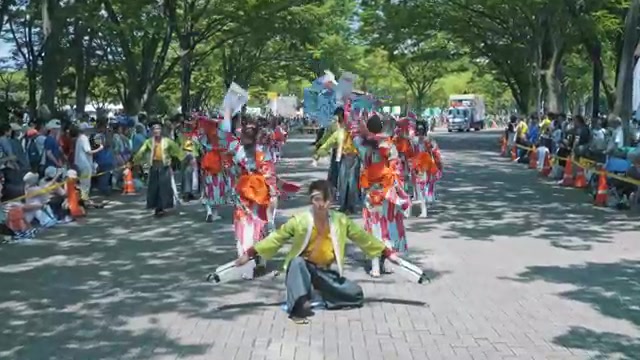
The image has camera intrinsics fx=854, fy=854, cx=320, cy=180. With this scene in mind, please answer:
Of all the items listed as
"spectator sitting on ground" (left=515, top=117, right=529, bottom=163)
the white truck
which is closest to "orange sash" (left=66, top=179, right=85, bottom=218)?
"spectator sitting on ground" (left=515, top=117, right=529, bottom=163)

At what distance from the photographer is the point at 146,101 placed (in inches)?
1006

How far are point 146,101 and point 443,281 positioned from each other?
731 inches

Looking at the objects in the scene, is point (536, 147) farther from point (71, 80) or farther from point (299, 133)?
point (299, 133)

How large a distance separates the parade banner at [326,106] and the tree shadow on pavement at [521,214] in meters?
2.39

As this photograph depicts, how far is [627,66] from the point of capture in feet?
53.9

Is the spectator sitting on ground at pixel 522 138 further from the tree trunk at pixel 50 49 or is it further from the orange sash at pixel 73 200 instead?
the orange sash at pixel 73 200

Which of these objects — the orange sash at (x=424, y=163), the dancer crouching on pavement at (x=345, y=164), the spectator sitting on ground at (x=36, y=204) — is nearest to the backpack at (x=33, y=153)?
the spectator sitting on ground at (x=36, y=204)

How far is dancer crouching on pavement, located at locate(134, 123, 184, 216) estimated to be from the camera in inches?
524

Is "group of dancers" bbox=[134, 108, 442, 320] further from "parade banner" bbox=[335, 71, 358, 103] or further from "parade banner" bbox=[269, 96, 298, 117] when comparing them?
"parade banner" bbox=[269, 96, 298, 117]

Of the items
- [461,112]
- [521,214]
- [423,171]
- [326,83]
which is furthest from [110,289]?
[461,112]

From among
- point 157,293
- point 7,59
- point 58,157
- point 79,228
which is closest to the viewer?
point 157,293

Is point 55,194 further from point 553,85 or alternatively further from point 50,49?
point 553,85

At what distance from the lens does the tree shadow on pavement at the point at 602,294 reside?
619 cm

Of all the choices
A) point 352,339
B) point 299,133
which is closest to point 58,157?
point 352,339
